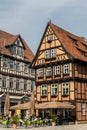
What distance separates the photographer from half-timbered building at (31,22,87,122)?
3469cm

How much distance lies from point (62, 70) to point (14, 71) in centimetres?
1256

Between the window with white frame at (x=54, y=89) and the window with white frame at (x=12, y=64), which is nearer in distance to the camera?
the window with white frame at (x=54, y=89)

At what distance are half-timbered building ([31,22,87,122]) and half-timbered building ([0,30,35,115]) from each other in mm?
6925

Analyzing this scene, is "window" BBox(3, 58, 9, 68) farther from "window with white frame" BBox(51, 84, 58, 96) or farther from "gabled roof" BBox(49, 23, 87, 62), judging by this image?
"window with white frame" BBox(51, 84, 58, 96)

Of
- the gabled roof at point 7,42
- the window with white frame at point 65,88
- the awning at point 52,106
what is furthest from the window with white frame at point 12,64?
the awning at point 52,106

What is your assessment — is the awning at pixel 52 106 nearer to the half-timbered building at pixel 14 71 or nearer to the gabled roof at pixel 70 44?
the gabled roof at pixel 70 44

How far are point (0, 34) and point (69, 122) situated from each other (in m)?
22.0

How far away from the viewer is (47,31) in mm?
38812

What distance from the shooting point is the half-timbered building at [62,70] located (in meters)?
34.7

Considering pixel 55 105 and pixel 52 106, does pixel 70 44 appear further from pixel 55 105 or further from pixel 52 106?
pixel 52 106

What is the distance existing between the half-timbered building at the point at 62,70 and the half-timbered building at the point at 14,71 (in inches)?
273

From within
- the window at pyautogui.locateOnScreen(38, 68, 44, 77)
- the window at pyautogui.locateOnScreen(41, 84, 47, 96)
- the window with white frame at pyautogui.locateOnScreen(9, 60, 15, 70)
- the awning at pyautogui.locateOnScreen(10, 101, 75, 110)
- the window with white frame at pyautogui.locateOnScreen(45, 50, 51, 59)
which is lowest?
the awning at pyautogui.locateOnScreen(10, 101, 75, 110)

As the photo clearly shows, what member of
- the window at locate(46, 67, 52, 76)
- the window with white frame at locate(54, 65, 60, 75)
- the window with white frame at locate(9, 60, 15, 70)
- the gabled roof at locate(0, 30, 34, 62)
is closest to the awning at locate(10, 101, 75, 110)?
the window with white frame at locate(54, 65, 60, 75)

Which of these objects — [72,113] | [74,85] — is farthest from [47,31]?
[72,113]
